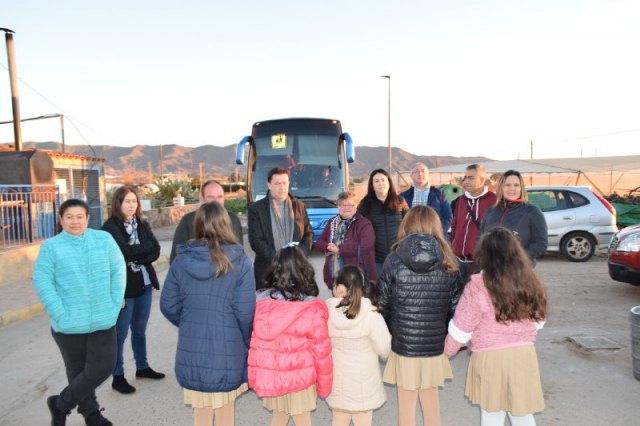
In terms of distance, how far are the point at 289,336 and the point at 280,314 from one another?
5.5 inches

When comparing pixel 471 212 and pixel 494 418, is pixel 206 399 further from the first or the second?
pixel 471 212

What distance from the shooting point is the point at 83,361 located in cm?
339

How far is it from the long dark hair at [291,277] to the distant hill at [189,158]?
13057cm

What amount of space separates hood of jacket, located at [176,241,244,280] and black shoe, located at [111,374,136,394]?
2.05m

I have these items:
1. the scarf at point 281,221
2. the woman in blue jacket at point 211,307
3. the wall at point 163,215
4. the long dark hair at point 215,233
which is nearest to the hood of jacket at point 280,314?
the woman in blue jacket at point 211,307

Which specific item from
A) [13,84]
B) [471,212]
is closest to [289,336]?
[471,212]

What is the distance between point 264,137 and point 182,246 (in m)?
9.23

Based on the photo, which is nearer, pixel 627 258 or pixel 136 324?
pixel 136 324

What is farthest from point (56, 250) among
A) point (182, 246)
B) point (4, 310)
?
point (4, 310)

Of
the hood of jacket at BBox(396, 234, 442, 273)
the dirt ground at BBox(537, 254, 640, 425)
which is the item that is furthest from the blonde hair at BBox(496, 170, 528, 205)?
the hood of jacket at BBox(396, 234, 442, 273)

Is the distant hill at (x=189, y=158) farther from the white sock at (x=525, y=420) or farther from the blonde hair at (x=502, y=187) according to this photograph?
the white sock at (x=525, y=420)

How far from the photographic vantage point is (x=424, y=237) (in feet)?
9.66

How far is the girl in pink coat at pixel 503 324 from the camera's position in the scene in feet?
8.80

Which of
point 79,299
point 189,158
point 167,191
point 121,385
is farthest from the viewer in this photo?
point 189,158
